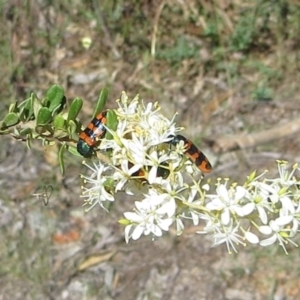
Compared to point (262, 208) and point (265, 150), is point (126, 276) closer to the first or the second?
point (265, 150)

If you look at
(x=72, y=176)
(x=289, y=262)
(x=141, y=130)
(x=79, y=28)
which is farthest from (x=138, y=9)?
(x=141, y=130)

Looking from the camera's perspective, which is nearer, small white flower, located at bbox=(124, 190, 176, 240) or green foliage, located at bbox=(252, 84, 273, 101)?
small white flower, located at bbox=(124, 190, 176, 240)

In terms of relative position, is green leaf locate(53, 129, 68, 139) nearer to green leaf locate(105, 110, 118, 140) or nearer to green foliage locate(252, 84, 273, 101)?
green leaf locate(105, 110, 118, 140)

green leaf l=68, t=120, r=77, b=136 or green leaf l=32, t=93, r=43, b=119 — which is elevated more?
green leaf l=32, t=93, r=43, b=119

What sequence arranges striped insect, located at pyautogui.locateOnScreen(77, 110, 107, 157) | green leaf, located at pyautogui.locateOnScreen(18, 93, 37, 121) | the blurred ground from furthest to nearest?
the blurred ground < green leaf, located at pyautogui.locateOnScreen(18, 93, 37, 121) < striped insect, located at pyautogui.locateOnScreen(77, 110, 107, 157)

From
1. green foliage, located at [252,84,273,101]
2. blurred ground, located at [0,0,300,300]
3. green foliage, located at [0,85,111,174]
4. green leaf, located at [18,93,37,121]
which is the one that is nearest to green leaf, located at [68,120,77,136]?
green foliage, located at [0,85,111,174]

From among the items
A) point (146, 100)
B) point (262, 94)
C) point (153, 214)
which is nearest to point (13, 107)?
point (153, 214)

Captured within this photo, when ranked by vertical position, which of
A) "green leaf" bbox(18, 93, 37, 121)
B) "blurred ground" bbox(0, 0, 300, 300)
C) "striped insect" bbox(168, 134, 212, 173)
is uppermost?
"green leaf" bbox(18, 93, 37, 121)

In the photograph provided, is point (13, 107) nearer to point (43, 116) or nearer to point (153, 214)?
point (43, 116)
